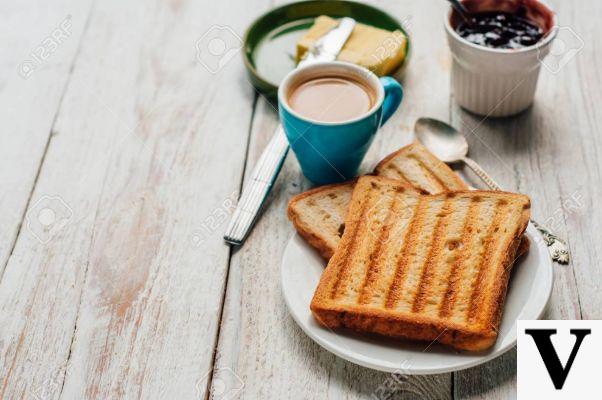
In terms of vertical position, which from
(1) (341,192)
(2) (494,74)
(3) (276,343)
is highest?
(2) (494,74)

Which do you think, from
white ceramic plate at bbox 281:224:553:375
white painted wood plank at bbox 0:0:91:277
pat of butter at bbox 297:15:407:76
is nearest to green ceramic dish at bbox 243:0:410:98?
pat of butter at bbox 297:15:407:76

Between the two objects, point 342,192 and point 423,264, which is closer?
point 423,264

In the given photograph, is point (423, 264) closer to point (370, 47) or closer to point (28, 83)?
point (370, 47)

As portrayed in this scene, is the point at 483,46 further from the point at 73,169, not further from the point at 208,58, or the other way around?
the point at 73,169

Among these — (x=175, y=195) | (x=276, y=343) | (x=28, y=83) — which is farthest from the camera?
(x=28, y=83)

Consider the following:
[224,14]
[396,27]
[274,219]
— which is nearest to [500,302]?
[274,219]

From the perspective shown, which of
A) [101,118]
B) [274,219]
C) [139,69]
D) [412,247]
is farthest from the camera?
[139,69]

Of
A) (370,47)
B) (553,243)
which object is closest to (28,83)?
(370,47)

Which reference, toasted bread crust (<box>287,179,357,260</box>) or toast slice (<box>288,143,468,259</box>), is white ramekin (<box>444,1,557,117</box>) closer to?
toast slice (<box>288,143,468,259</box>)
